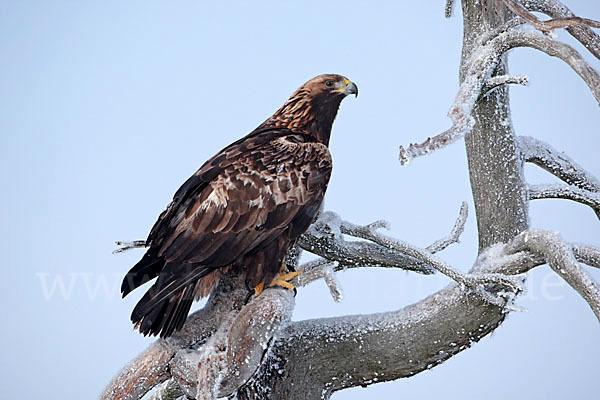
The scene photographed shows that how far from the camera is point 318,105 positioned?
383cm

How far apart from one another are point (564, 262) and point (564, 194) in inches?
39.4

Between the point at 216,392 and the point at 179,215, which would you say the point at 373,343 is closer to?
the point at 216,392

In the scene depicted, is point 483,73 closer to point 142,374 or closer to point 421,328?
point 421,328

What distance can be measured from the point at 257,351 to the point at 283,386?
0.49 meters

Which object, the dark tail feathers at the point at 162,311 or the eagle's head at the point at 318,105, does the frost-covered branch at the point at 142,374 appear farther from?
the eagle's head at the point at 318,105

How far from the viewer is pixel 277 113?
157 inches

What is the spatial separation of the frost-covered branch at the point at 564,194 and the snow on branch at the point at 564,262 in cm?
71

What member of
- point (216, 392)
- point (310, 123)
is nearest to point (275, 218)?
point (310, 123)

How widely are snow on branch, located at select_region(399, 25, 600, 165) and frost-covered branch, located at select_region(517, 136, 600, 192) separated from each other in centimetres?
67

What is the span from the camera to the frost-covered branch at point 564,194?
4188mm

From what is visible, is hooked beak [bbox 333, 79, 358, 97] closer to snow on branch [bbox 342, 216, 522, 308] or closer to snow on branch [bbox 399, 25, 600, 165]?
snow on branch [bbox 399, 25, 600, 165]

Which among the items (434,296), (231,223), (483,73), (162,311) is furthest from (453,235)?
(162,311)

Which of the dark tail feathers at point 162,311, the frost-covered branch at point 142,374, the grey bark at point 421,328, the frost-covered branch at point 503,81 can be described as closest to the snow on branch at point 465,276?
the grey bark at point 421,328

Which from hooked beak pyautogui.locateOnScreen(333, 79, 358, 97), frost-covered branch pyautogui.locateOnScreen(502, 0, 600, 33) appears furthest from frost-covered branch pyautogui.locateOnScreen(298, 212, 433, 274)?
frost-covered branch pyautogui.locateOnScreen(502, 0, 600, 33)
